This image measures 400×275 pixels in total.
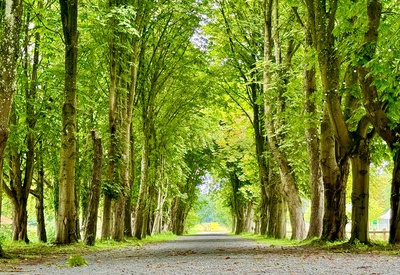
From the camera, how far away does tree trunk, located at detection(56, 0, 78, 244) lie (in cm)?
1545

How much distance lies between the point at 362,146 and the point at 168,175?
2488 cm

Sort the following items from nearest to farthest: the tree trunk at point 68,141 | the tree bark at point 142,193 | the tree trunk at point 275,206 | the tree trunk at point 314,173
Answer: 1. the tree trunk at point 68,141
2. the tree trunk at point 314,173
3. the tree bark at point 142,193
4. the tree trunk at point 275,206

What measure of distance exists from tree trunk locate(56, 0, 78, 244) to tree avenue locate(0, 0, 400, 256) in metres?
0.03

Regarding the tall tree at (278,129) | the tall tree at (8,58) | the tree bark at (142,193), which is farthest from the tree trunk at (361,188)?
the tree bark at (142,193)

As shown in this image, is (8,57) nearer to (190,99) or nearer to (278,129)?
(278,129)

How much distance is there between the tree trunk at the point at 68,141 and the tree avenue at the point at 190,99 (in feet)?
0.11

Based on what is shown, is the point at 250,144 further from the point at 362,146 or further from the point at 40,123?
the point at 362,146

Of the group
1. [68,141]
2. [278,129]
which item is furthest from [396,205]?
[68,141]

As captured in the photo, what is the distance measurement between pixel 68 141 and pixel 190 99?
1586 cm

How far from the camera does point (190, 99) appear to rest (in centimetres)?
3123

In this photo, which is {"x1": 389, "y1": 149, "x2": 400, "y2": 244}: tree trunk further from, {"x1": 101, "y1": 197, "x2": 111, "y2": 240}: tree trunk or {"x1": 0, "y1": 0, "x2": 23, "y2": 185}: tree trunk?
{"x1": 101, "y1": 197, "x2": 111, "y2": 240}: tree trunk

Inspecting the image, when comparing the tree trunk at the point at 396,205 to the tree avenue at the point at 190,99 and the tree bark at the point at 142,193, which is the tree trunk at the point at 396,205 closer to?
the tree avenue at the point at 190,99

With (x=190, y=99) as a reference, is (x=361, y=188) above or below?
below

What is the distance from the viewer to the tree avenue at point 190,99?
1305 centimetres
